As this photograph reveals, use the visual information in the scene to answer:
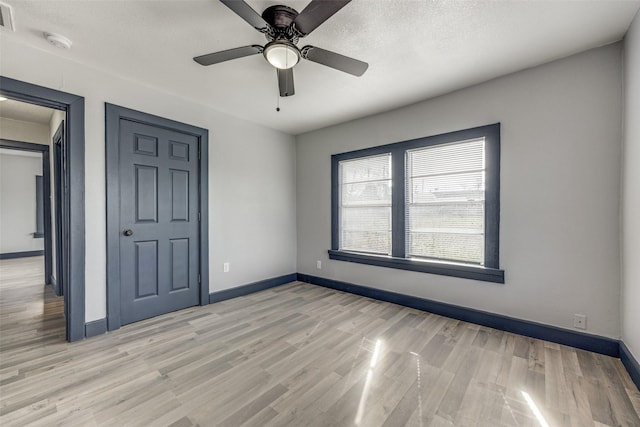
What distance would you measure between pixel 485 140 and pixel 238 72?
262 centimetres

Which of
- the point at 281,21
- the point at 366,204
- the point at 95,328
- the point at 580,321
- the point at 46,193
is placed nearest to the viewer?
the point at 281,21

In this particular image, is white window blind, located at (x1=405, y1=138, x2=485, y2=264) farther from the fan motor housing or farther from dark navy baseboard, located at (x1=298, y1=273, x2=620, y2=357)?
the fan motor housing

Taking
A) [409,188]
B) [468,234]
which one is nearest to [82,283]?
[409,188]

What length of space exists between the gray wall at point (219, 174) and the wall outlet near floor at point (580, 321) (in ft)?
11.7

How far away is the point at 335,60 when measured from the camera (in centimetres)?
197

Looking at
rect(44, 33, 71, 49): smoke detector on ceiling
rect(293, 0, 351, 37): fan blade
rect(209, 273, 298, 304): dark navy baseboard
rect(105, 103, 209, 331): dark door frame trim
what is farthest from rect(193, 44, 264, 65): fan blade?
rect(209, 273, 298, 304): dark navy baseboard

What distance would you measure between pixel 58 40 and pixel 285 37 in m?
1.88

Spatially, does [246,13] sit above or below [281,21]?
below

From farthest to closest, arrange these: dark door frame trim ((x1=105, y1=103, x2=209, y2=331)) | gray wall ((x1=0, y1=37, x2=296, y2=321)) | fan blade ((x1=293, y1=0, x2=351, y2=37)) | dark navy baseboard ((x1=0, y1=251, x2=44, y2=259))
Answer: dark navy baseboard ((x1=0, y1=251, x2=44, y2=259)) → dark door frame trim ((x1=105, y1=103, x2=209, y2=331)) → gray wall ((x1=0, y1=37, x2=296, y2=321)) → fan blade ((x1=293, y1=0, x2=351, y2=37))

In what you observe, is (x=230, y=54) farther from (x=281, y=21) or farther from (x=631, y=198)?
(x=631, y=198)

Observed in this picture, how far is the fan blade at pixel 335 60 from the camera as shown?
74.6 inches

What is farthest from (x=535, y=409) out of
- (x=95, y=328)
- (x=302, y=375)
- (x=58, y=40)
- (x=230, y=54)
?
(x=58, y=40)

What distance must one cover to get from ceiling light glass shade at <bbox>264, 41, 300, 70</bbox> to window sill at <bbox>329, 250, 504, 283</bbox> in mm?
2573

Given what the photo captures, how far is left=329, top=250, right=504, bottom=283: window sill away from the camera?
2.82 metres
